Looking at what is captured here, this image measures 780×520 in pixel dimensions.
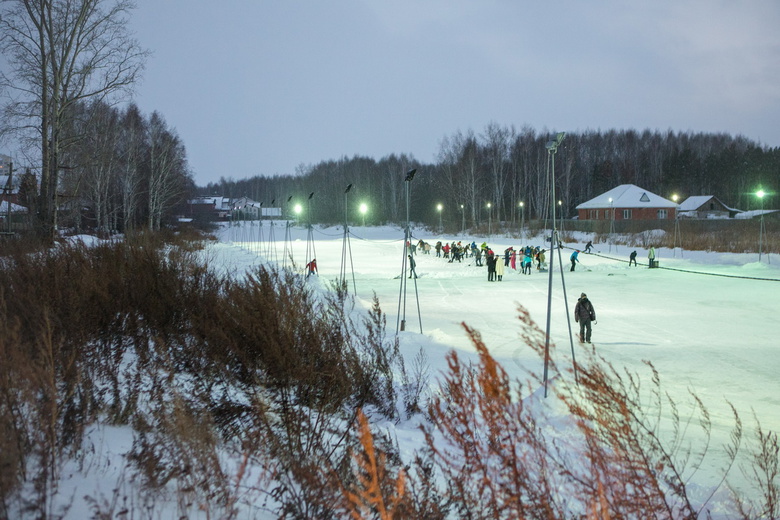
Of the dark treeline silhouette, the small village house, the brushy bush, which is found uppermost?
the dark treeline silhouette

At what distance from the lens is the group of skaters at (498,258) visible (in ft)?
77.7

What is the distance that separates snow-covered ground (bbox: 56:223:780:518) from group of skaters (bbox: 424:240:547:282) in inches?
26.0

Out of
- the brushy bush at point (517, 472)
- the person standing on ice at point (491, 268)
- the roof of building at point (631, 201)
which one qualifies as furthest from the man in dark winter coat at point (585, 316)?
the roof of building at point (631, 201)

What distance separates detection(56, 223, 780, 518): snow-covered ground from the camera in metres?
7.87

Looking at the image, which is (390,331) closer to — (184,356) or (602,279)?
(184,356)

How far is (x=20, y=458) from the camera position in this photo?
2182 millimetres

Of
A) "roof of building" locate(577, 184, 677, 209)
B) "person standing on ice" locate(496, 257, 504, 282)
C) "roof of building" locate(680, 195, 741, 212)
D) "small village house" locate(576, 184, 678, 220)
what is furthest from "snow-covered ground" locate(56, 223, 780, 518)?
"roof of building" locate(680, 195, 741, 212)

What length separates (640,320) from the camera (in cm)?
1377

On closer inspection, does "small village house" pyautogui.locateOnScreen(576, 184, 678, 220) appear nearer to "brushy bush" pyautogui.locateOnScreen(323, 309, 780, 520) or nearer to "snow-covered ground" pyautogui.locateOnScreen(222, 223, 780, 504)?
"snow-covered ground" pyautogui.locateOnScreen(222, 223, 780, 504)

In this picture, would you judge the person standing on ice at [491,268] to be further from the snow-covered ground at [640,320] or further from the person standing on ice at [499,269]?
the snow-covered ground at [640,320]

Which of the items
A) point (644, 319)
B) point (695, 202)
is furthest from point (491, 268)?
point (695, 202)

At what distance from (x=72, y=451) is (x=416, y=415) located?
133 inches

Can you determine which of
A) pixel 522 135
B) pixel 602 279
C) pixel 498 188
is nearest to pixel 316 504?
pixel 602 279

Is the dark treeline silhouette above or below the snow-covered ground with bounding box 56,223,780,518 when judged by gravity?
above
